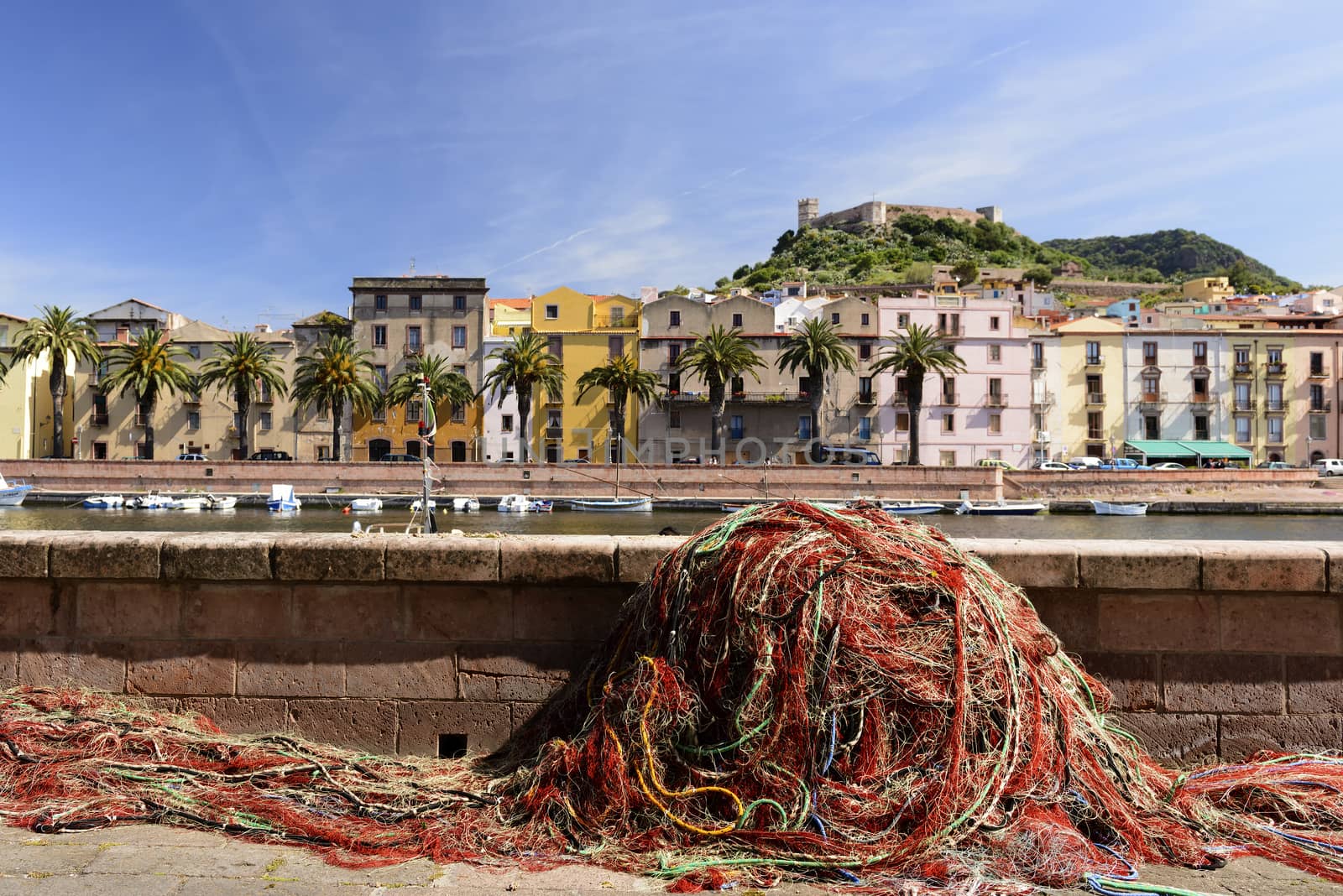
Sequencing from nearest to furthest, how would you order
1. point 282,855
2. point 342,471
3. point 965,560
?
1. point 282,855
2. point 965,560
3. point 342,471

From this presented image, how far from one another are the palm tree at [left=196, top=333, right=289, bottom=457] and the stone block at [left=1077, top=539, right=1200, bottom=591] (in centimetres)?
6091

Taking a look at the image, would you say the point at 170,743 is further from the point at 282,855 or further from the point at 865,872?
the point at 865,872

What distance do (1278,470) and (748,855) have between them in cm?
6408

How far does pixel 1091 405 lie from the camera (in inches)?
2707

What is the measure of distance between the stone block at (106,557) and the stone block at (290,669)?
68 cm

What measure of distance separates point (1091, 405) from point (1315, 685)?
7043cm

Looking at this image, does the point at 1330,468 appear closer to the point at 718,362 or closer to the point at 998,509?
the point at 998,509

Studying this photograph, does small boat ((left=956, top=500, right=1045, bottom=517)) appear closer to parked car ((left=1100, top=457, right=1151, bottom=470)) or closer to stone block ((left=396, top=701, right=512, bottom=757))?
parked car ((left=1100, top=457, right=1151, bottom=470))

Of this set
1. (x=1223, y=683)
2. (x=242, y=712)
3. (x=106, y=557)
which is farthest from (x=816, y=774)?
(x=106, y=557)

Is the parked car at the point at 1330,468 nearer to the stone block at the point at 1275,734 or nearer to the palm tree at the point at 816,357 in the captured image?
the palm tree at the point at 816,357

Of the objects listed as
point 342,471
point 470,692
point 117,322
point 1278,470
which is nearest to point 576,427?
point 342,471

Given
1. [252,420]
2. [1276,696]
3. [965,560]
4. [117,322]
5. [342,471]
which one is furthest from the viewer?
[117,322]

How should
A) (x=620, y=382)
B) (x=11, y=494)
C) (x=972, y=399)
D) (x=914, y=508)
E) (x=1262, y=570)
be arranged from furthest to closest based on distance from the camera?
(x=972, y=399)
(x=620, y=382)
(x=914, y=508)
(x=11, y=494)
(x=1262, y=570)

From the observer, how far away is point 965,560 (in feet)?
13.7
